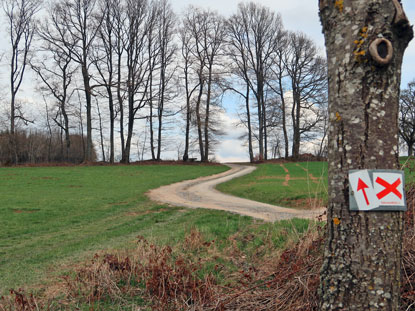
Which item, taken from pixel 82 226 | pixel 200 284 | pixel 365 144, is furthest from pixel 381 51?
pixel 82 226

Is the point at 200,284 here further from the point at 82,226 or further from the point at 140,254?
the point at 82,226

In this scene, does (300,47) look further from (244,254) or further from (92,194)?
(244,254)

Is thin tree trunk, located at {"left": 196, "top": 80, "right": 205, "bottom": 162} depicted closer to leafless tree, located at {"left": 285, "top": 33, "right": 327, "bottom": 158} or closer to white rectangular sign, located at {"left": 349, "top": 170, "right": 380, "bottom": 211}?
leafless tree, located at {"left": 285, "top": 33, "right": 327, "bottom": 158}

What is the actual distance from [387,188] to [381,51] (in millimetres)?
922

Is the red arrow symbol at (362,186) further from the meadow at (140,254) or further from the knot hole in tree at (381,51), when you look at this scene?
the meadow at (140,254)

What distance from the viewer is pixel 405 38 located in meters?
2.27

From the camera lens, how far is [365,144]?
220cm

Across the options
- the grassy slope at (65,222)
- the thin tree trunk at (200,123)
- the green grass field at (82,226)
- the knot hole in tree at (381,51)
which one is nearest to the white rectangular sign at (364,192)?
the knot hole in tree at (381,51)

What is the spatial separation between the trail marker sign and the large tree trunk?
1.9 inches

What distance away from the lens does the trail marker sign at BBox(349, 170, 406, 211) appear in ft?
7.11

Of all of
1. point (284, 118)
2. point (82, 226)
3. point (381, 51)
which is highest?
point (284, 118)

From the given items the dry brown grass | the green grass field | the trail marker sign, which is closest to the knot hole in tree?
the trail marker sign

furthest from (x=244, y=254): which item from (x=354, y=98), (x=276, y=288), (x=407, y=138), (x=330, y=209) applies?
(x=407, y=138)

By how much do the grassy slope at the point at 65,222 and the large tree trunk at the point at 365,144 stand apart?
4.43 metres
